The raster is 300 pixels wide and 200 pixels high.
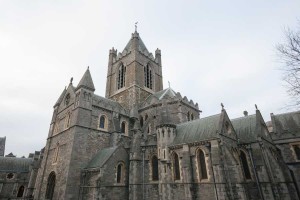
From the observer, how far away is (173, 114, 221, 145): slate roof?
19411mm

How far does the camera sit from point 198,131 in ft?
68.1

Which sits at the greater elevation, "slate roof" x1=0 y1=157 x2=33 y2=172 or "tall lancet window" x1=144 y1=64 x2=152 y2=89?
"tall lancet window" x1=144 y1=64 x2=152 y2=89

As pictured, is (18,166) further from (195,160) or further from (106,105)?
(195,160)

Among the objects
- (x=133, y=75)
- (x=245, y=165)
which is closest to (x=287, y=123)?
(x=245, y=165)

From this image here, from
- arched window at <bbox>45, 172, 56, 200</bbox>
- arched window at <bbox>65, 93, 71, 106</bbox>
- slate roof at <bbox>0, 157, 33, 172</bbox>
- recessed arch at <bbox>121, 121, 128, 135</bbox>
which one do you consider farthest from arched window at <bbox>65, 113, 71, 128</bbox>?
slate roof at <bbox>0, 157, 33, 172</bbox>

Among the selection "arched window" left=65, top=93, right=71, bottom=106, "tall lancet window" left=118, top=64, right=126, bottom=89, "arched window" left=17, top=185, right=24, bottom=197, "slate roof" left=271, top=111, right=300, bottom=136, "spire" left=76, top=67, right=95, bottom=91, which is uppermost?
"tall lancet window" left=118, top=64, right=126, bottom=89

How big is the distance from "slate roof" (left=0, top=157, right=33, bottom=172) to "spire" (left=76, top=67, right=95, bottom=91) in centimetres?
2644

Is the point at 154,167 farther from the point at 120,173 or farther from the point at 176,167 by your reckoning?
the point at 120,173

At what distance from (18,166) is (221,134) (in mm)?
40418

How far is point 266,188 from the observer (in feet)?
58.8

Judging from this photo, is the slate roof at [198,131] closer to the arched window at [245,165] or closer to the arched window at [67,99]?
the arched window at [245,165]

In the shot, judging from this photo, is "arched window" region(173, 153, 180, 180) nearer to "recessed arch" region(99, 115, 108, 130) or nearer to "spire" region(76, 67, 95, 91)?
"recessed arch" region(99, 115, 108, 130)

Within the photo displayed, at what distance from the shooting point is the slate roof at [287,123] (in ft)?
88.2

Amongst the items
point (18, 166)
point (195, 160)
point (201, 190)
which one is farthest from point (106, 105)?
point (18, 166)
